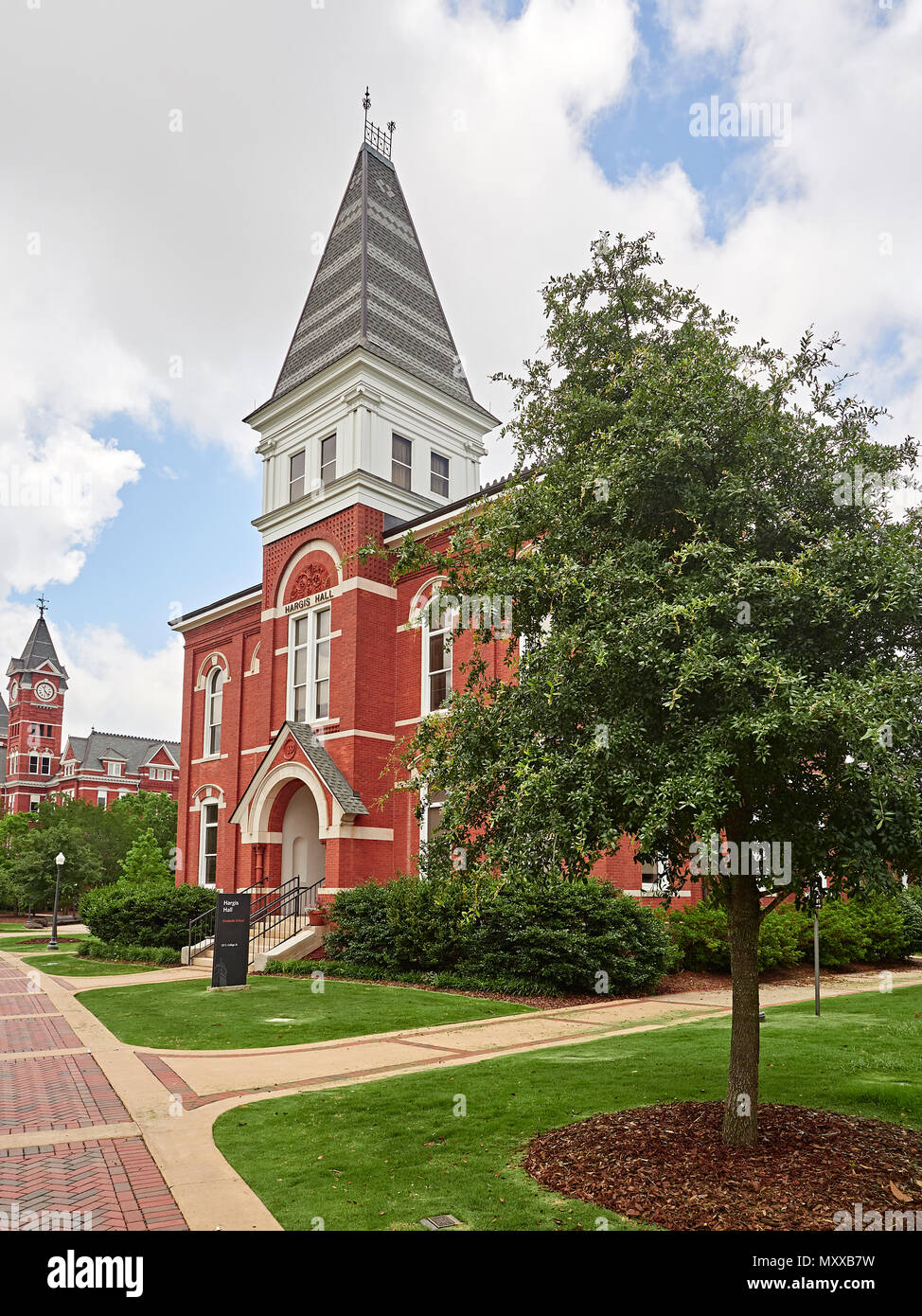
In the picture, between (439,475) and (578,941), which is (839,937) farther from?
(439,475)

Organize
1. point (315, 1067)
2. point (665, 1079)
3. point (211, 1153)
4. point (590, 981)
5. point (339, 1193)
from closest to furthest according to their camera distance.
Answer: point (339, 1193) → point (211, 1153) → point (665, 1079) → point (315, 1067) → point (590, 981)

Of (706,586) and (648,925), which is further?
(648,925)

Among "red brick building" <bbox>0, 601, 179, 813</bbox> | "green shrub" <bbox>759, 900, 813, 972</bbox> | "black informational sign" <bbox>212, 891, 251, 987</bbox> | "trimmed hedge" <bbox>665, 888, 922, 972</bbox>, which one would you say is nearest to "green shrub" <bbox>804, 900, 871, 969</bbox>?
"trimmed hedge" <bbox>665, 888, 922, 972</bbox>

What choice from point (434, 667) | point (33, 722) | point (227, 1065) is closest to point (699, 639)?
point (227, 1065)

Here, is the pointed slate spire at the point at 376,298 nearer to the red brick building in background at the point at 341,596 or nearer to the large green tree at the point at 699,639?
the red brick building in background at the point at 341,596

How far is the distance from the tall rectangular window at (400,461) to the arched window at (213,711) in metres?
9.82

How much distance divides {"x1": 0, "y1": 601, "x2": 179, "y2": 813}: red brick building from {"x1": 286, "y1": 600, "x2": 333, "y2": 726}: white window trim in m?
61.9

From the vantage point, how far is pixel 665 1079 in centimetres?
891

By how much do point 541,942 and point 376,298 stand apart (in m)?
19.9

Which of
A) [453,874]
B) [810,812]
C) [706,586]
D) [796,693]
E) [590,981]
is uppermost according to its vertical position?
[706,586]

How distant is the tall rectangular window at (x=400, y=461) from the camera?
25811mm

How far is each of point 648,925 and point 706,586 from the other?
1184 cm

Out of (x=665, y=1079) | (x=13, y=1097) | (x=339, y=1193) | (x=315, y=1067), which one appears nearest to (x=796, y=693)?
(x=339, y=1193)
